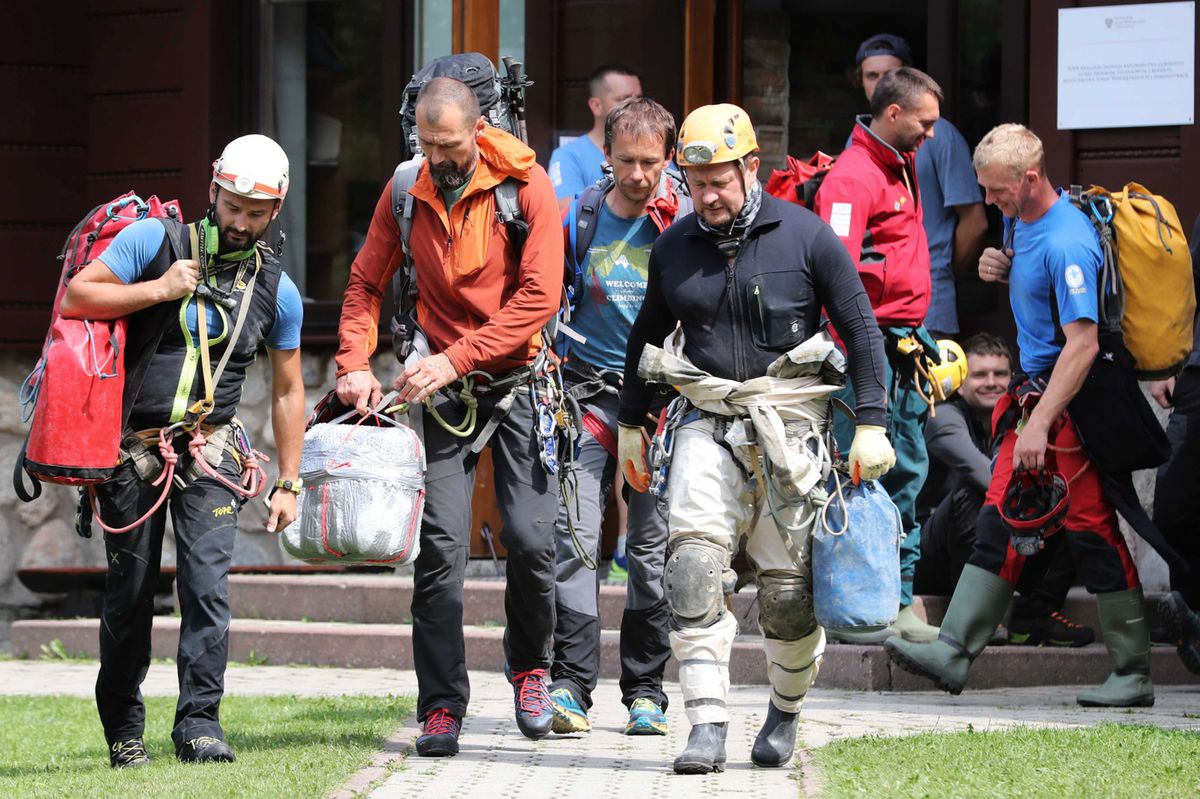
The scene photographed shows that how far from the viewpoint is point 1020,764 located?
5.91m

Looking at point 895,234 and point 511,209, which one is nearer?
point 511,209

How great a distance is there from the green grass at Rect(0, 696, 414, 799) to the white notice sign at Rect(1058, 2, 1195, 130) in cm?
423

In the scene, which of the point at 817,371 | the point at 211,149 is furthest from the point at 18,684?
the point at 817,371

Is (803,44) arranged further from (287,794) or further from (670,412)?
(287,794)

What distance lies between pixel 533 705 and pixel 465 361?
1.23 meters

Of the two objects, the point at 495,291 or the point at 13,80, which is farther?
Result: the point at 13,80

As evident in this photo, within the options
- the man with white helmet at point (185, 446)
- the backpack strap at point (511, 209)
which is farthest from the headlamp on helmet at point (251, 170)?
the backpack strap at point (511, 209)

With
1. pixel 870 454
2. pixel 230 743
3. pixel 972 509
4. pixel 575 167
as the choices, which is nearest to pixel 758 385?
pixel 870 454

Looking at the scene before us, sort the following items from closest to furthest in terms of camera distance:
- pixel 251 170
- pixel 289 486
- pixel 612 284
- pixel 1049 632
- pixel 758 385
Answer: pixel 758 385
pixel 251 170
pixel 289 486
pixel 612 284
pixel 1049 632

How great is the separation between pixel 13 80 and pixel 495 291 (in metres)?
6.30

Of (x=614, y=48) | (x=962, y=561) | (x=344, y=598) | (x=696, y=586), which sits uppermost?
(x=614, y=48)

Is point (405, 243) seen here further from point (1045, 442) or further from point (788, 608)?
point (1045, 442)

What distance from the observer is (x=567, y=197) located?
30.2 feet

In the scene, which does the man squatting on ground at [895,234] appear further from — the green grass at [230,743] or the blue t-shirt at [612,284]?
the green grass at [230,743]
